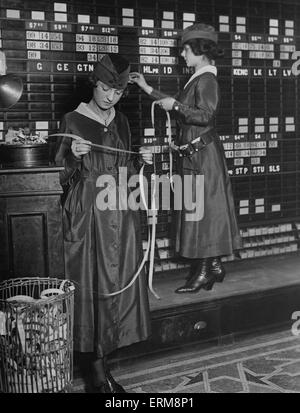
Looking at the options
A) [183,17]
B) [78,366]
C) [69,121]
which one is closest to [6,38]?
[69,121]

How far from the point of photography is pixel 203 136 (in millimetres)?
3816

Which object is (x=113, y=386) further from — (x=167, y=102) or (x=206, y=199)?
(x=167, y=102)

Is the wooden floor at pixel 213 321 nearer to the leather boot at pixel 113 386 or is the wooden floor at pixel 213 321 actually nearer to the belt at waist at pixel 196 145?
the leather boot at pixel 113 386

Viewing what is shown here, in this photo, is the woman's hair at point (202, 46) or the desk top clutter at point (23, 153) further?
the woman's hair at point (202, 46)

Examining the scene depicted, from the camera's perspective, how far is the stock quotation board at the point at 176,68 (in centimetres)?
377

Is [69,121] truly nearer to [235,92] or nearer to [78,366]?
[78,366]

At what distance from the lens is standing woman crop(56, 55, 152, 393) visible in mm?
3098

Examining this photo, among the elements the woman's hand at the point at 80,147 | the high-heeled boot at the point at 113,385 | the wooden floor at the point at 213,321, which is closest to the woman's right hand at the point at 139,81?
the woman's hand at the point at 80,147

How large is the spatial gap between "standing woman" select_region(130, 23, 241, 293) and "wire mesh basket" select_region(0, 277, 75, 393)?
4.31 ft

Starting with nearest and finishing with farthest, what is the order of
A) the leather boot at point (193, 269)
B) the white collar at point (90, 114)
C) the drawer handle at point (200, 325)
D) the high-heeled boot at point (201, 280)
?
1. the white collar at point (90, 114)
2. the drawer handle at point (200, 325)
3. the high-heeled boot at point (201, 280)
4. the leather boot at point (193, 269)

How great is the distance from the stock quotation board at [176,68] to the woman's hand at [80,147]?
93 centimetres

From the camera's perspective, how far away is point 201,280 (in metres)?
3.98

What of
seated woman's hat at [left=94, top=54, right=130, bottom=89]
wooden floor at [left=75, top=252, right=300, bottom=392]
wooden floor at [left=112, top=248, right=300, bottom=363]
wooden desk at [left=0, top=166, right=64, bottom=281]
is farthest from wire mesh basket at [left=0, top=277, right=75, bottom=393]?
seated woman's hat at [left=94, top=54, right=130, bottom=89]

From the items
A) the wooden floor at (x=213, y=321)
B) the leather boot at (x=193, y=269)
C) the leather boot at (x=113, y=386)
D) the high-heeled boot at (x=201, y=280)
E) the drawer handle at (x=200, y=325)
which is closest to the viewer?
the leather boot at (x=113, y=386)
